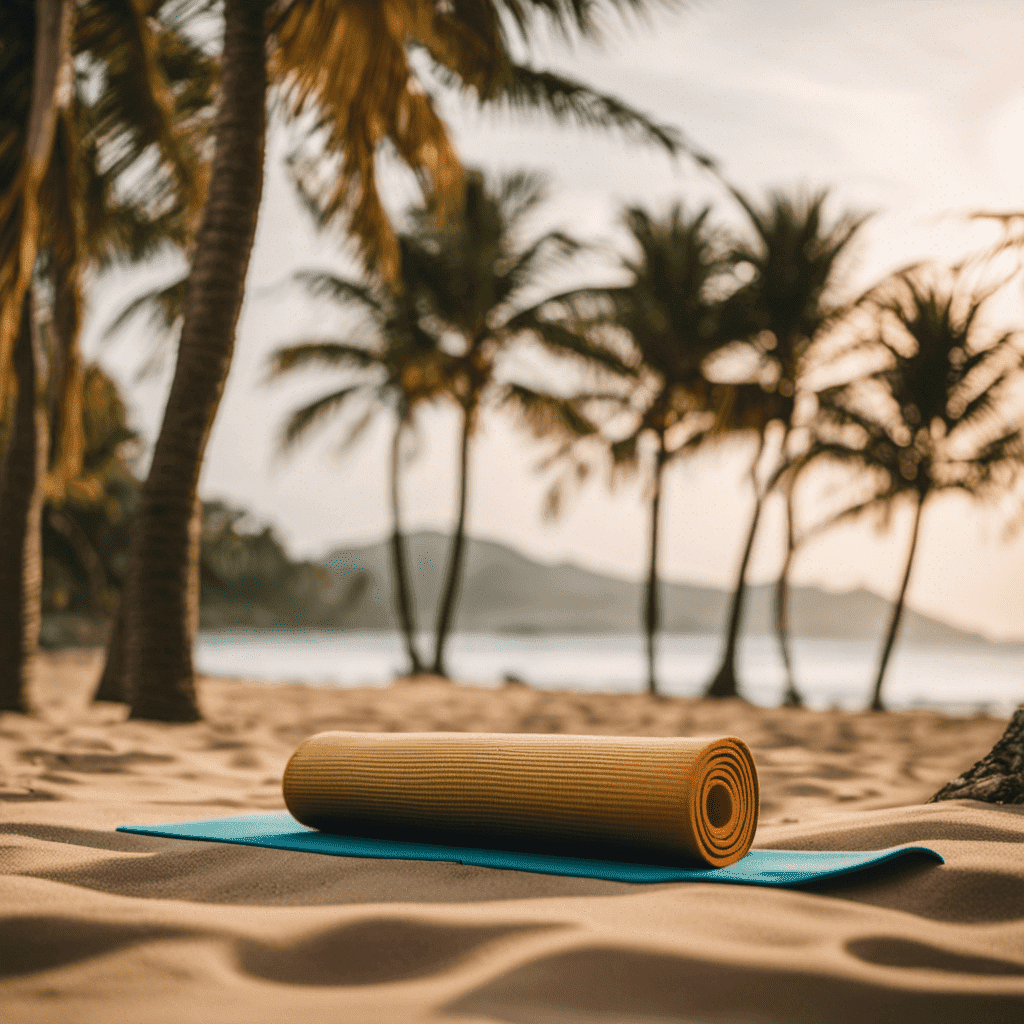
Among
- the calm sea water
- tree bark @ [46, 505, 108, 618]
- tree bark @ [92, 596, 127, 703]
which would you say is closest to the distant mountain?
the calm sea water

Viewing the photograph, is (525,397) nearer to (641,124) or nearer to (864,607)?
(641,124)

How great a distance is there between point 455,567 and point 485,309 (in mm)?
3570

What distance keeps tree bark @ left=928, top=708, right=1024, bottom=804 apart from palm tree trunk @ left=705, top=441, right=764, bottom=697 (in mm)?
Result: 8058

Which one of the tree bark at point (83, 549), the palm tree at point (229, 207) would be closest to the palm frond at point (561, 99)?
the palm tree at point (229, 207)

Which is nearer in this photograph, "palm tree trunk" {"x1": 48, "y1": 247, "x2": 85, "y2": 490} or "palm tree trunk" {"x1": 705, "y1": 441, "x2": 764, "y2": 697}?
"palm tree trunk" {"x1": 48, "y1": 247, "x2": 85, "y2": 490}

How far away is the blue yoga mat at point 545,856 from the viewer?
199 cm

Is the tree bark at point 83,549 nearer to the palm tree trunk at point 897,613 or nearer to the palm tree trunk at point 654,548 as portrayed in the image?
the palm tree trunk at point 654,548

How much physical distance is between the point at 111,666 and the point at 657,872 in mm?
5306

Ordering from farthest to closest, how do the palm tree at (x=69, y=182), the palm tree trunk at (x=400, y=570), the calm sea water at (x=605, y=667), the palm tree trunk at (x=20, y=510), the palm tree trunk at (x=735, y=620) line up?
1. the calm sea water at (x=605, y=667)
2. the palm tree trunk at (x=400, y=570)
3. the palm tree trunk at (x=735, y=620)
4. the palm tree trunk at (x=20, y=510)
5. the palm tree at (x=69, y=182)

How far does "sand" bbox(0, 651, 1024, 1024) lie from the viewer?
1.35 meters

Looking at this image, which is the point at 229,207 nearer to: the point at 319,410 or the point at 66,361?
the point at 66,361

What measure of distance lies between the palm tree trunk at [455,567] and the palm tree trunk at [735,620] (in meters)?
3.77

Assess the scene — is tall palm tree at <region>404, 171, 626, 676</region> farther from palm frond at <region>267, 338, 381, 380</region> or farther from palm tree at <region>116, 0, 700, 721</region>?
palm tree at <region>116, 0, 700, 721</region>

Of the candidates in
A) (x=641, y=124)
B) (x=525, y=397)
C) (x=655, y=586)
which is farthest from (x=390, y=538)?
(x=641, y=124)
